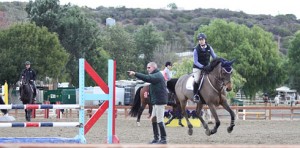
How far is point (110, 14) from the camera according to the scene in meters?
169

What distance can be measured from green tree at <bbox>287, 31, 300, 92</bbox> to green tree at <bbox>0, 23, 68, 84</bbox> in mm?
30747

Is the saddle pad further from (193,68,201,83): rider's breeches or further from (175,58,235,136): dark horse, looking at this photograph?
(175,58,235,136): dark horse

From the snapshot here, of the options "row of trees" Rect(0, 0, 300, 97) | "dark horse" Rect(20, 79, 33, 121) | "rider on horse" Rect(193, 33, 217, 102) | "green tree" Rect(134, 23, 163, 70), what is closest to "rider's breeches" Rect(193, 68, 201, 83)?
"rider on horse" Rect(193, 33, 217, 102)

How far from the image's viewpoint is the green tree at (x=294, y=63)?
73562mm

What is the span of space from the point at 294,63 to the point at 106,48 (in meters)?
24.3

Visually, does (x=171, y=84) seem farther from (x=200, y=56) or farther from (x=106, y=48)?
(x=106, y=48)

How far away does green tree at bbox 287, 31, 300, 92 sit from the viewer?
2896 inches

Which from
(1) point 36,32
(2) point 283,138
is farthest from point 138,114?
(1) point 36,32

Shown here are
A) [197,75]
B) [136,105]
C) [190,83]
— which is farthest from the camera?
[136,105]

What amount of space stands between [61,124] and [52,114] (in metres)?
23.1

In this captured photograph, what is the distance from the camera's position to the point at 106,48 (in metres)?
84.6

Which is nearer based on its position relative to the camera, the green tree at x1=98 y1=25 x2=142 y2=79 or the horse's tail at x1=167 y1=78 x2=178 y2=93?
the horse's tail at x1=167 y1=78 x2=178 y2=93

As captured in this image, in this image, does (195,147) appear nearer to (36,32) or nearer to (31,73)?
(31,73)

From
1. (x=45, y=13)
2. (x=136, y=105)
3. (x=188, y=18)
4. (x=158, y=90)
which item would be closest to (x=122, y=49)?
(x=45, y=13)
